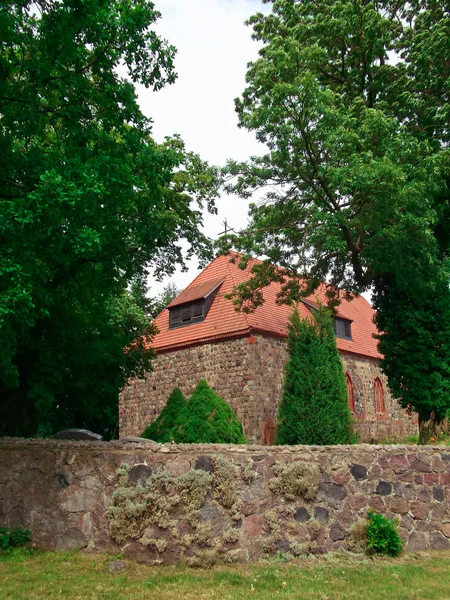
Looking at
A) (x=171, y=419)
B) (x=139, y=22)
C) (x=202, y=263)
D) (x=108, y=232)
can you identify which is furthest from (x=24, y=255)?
(x=202, y=263)

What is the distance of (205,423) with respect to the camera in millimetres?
12023

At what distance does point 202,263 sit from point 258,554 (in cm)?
1184

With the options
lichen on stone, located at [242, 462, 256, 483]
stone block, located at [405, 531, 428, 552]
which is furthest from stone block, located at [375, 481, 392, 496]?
lichen on stone, located at [242, 462, 256, 483]

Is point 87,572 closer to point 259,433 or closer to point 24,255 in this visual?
point 24,255

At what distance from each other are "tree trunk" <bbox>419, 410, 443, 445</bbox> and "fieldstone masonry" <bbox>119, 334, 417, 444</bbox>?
514 centimetres

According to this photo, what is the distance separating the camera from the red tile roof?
68.1 feet

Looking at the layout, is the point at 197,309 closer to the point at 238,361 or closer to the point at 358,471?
the point at 238,361

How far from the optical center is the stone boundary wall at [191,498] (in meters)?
7.39

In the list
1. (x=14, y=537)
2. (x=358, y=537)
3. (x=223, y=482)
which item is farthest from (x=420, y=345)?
(x=14, y=537)

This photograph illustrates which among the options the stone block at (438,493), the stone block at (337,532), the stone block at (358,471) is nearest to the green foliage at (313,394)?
the stone block at (438,493)

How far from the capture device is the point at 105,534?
748 cm

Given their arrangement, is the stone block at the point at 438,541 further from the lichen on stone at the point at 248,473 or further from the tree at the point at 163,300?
the tree at the point at 163,300

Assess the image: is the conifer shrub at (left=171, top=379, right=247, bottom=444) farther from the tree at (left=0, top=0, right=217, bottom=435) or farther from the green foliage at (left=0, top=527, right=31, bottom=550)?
the green foliage at (left=0, top=527, right=31, bottom=550)

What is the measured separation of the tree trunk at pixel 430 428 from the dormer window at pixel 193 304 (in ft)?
30.4
